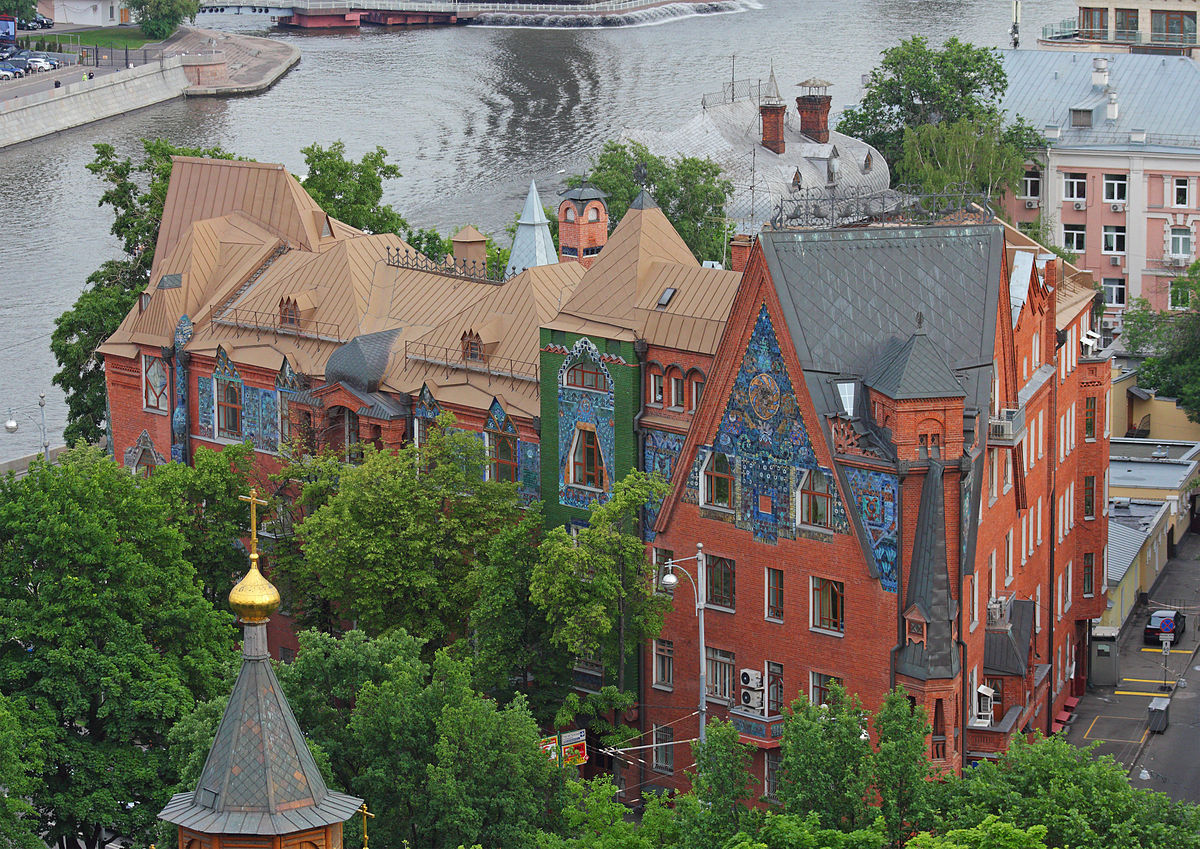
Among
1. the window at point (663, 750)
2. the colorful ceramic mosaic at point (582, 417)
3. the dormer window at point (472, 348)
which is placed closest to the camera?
the window at point (663, 750)

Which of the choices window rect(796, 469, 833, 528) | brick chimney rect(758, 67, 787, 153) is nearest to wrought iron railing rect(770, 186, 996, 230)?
window rect(796, 469, 833, 528)

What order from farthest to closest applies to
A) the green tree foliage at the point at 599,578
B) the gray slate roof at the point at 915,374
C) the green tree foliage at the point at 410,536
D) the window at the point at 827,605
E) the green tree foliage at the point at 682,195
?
1. the green tree foliage at the point at 682,195
2. the green tree foliage at the point at 410,536
3. the green tree foliage at the point at 599,578
4. the window at the point at 827,605
5. the gray slate roof at the point at 915,374

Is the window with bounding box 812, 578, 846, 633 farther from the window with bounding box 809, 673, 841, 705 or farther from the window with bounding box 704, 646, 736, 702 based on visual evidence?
the window with bounding box 704, 646, 736, 702

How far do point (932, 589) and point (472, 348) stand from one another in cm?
1870

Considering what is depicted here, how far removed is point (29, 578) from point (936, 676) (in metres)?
24.6

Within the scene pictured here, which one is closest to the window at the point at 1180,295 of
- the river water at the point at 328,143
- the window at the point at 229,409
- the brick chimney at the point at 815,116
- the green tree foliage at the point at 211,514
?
the brick chimney at the point at 815,116

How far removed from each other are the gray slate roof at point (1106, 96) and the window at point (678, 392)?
69530 millimetres

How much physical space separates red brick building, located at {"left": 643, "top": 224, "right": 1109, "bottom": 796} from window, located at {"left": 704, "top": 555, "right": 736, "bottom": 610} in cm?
6

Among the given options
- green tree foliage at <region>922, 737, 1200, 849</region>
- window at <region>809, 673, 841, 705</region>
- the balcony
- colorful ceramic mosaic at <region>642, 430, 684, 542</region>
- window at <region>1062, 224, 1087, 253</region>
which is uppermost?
the balcony

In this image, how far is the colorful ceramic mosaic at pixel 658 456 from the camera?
249ft

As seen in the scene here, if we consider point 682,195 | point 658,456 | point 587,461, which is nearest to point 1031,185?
point 682,195

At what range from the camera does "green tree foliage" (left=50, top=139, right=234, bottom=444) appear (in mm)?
101250

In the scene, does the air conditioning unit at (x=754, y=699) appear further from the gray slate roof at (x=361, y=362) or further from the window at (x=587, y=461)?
the gray slate roof at (x=361, y=362)

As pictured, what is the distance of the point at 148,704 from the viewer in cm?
6931
